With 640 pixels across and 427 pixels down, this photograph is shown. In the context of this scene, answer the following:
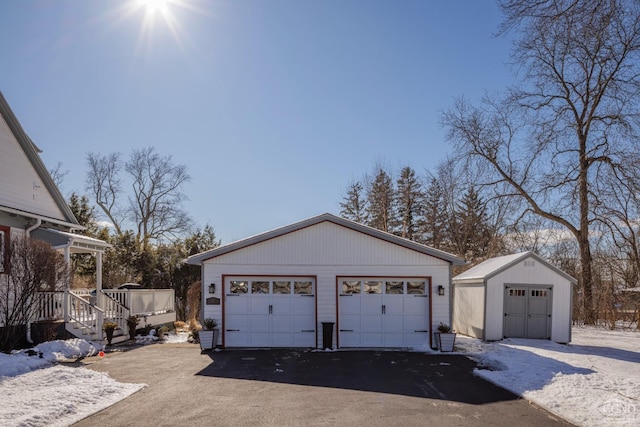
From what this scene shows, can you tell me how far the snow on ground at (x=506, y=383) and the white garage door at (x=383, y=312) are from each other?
85 cm

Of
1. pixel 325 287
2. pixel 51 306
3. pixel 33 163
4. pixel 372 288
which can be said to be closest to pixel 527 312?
pixel 372 288

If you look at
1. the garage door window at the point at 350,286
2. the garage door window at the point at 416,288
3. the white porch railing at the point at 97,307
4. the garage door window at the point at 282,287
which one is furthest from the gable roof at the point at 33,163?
the garage door window at the point at 416,288

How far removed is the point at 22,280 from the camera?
1230 cm

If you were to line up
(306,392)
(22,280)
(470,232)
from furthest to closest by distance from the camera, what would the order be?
(470,232)
(22,280)
(306,392)

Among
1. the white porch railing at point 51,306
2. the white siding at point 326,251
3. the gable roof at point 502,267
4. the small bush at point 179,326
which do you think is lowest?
the small bush at point 179,326

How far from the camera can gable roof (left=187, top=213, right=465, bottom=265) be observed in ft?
49.7

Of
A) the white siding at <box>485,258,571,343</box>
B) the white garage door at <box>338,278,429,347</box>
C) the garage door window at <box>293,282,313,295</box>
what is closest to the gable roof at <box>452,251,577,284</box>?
the white siding at <box>485,258,571,343</box>

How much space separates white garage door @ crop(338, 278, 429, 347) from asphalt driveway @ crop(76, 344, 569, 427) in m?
1.60

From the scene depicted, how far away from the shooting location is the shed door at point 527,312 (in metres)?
17.0

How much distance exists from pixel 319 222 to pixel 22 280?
796cm

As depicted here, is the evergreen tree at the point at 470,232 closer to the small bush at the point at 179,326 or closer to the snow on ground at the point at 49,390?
the small bush at the point at 179,326

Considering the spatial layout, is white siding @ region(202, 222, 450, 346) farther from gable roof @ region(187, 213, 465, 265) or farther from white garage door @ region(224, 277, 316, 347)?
white garage door @ region(224, 277, 316, 347)

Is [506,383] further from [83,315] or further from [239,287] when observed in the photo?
[83,315]

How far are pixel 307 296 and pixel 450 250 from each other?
22.6 meters
